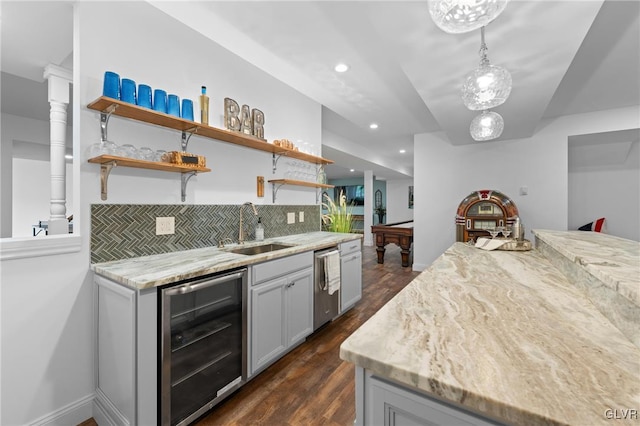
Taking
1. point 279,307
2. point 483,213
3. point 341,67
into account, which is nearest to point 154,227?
point 279,307

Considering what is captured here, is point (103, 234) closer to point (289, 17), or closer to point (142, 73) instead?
point (142, 73)

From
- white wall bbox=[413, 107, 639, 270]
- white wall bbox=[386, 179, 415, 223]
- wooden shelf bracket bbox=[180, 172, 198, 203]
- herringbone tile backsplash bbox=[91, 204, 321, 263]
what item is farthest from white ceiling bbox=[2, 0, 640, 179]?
white wall bbox=[386, 179, 415, 223]

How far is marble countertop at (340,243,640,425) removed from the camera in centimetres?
51

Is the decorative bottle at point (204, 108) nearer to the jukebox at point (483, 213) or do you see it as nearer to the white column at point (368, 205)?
the jukebox at point (483, 213)

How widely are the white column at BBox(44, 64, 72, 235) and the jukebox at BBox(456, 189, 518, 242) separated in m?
4.52

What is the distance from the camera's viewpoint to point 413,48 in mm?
1949

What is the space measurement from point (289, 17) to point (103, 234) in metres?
1.93

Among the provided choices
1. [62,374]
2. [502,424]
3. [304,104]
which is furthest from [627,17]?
[62,374]

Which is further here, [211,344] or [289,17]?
[289,17]

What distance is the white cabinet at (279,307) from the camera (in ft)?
6.13

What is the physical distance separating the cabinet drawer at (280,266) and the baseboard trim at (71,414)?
114 cm

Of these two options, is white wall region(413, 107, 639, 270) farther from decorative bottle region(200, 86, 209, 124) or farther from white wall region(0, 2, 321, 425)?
decorative bottle region(200, 86, 209, 124)

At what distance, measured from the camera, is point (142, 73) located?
1882mm

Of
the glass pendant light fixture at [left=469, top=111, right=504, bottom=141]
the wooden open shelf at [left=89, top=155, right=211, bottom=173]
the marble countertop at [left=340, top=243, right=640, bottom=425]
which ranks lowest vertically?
the marble countertop at [left=340, top=243, right=640, bottom=425]
